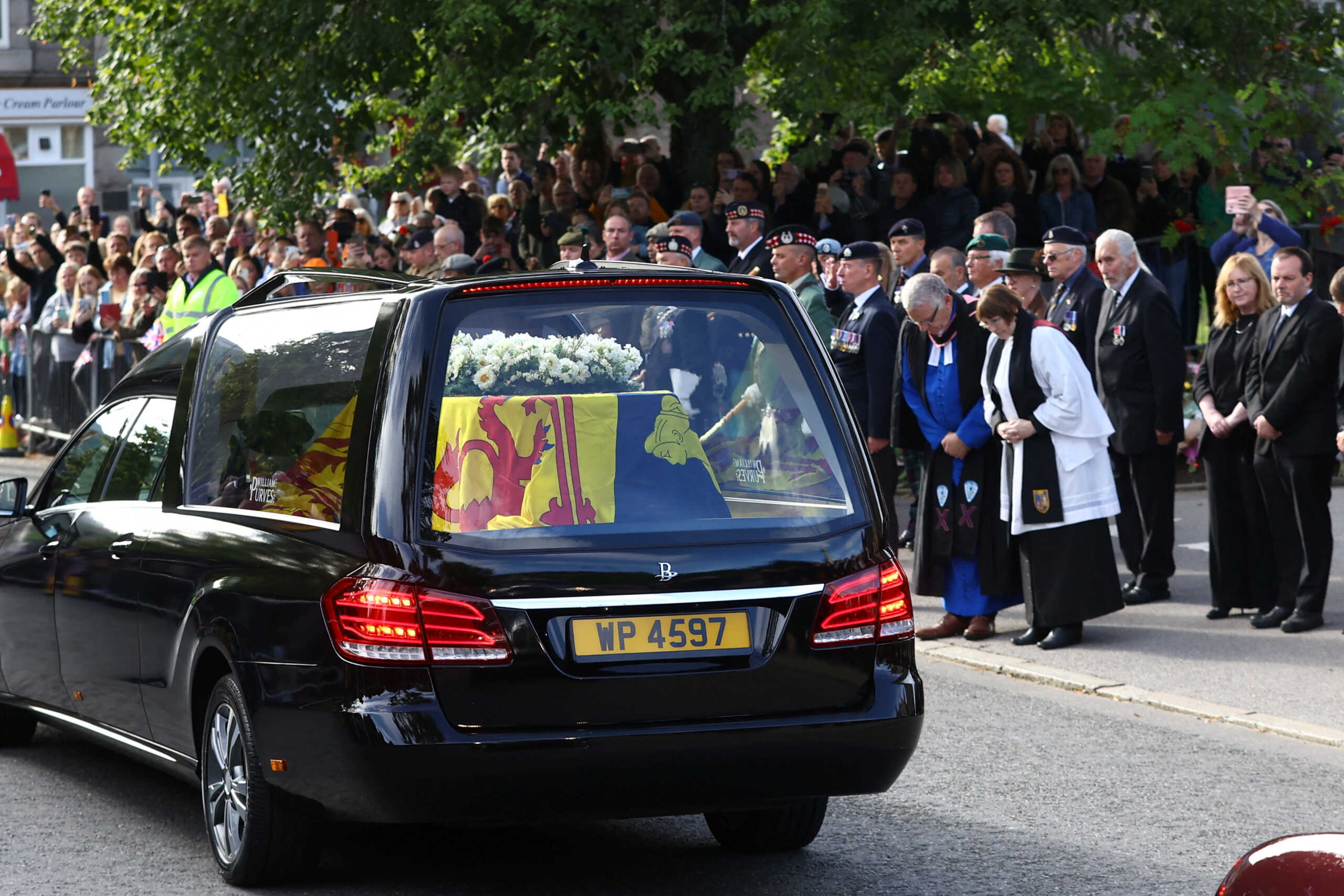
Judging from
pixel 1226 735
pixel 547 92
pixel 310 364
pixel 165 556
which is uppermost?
pixel 547 92

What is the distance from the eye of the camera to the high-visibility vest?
16.0m

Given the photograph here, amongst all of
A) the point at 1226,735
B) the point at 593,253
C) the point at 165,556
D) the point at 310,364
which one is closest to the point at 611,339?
the point at 310,364

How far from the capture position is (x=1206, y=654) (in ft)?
31.3

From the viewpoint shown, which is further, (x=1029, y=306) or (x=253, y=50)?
(x=253, y=50)

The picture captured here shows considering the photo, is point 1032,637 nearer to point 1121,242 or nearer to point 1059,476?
point 1059,476

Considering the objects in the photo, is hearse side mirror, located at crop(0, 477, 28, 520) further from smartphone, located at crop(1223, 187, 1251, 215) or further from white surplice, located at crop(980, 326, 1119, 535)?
smartphone, located at crop(1223, 187, 1251, 215)

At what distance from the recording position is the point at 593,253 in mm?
15945

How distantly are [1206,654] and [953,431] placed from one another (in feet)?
5.42

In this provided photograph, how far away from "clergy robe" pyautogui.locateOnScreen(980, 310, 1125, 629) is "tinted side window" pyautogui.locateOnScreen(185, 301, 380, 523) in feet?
15.5

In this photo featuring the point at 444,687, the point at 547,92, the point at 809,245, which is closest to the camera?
the point at 444,687

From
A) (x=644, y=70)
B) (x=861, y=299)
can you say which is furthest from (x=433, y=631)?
(x=644, y=70)

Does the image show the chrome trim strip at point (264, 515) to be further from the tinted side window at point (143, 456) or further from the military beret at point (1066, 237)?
the military beret at point (1066, 237)

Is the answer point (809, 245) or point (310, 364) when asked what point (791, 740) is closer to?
point (310, 364)

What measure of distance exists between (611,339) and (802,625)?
0.92 m
